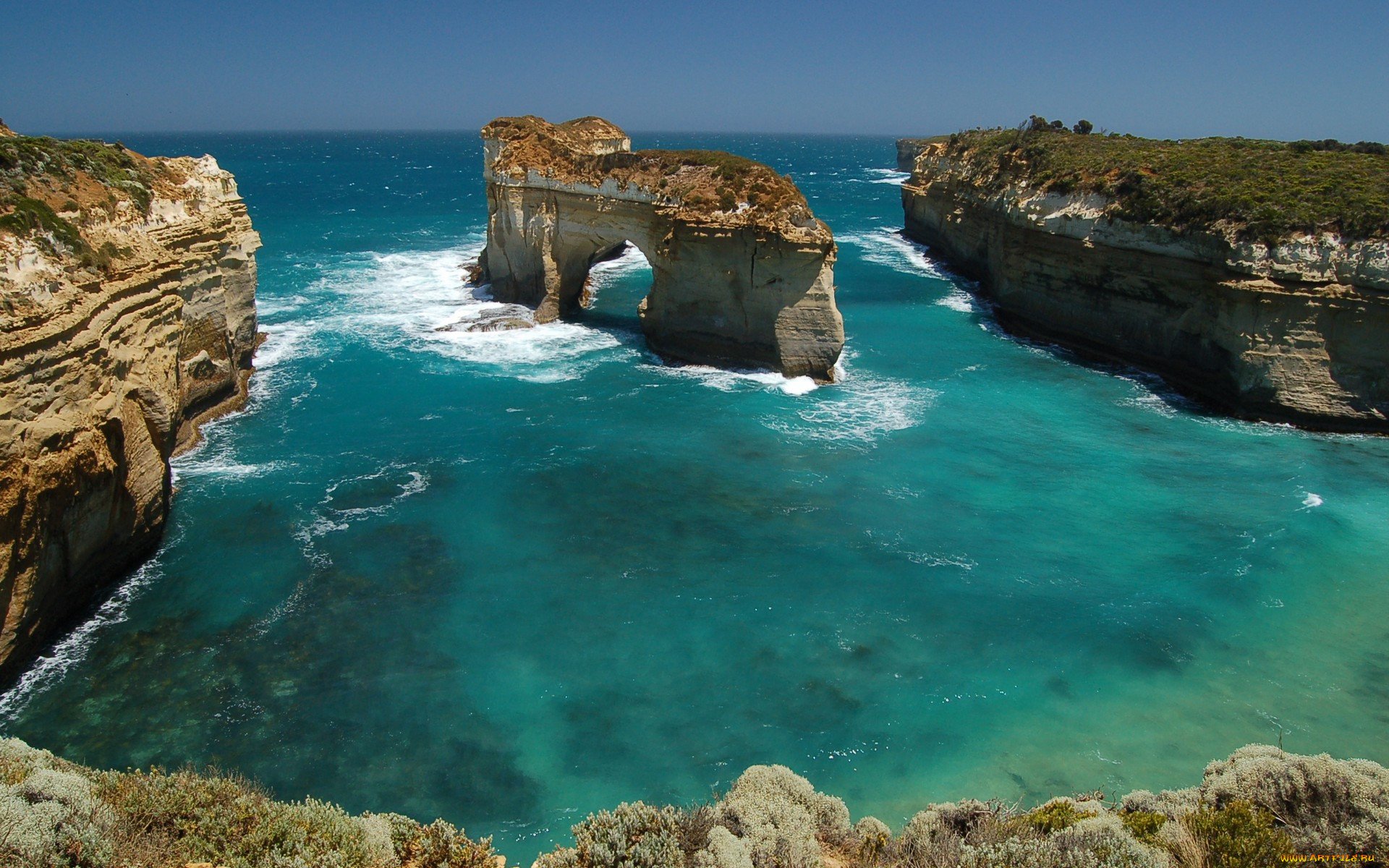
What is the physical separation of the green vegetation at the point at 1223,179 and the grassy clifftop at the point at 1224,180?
36 millimetres

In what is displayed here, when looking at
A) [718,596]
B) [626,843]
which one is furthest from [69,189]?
[626,843]

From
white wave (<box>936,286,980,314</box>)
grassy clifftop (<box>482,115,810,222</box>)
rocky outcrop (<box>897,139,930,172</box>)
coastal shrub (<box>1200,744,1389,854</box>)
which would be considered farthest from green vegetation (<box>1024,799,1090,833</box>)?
rocky outcrop (<box>897,139,930,172</box>)

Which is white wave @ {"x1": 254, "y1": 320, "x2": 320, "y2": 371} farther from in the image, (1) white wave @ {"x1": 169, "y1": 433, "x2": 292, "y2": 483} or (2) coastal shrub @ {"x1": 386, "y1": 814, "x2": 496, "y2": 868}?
(2) coastal shrub @ {"x1": 386, "y1": 814, "x2": 496, "y2": 868}

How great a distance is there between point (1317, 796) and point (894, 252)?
5483 centimetres

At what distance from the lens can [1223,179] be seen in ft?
111

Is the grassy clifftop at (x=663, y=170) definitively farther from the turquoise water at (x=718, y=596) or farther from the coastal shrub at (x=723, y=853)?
the coastal shrub at (x=723, y=853)

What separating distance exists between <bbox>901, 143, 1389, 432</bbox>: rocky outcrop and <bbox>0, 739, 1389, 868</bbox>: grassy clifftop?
24.0 metres

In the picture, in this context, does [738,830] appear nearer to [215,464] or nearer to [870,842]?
[870,842]

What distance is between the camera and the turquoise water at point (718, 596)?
14.7 meters

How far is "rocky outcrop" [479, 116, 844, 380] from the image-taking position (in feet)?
105

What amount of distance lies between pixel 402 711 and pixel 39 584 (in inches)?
311

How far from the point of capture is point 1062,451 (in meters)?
→ 27.0

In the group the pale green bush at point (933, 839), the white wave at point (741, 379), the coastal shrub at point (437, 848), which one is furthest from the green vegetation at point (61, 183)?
the pale green bush at point (933, 839)

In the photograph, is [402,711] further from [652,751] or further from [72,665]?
[72,665]
